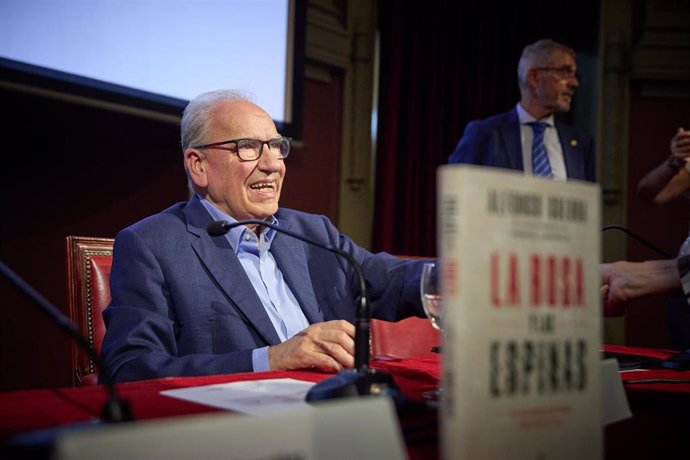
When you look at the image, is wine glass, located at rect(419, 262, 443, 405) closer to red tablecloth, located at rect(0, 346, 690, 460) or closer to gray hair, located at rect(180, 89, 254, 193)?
red tablecloth, located at rect(0, 346, 690, 460)

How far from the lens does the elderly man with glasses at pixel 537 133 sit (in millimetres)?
3814

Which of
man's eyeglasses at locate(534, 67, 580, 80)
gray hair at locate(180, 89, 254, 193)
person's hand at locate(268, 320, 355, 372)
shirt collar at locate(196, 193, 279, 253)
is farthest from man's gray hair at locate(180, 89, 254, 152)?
man's eyeglasses at locate(534, 67, 580, 80)

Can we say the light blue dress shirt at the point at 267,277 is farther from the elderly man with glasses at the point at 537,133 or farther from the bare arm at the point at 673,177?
the elderly man with glasses at the point at 537,133

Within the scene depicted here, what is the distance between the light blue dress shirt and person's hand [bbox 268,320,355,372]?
42 cm

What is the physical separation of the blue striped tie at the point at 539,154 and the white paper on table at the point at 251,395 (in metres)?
2.95

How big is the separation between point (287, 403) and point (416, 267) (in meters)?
1.17

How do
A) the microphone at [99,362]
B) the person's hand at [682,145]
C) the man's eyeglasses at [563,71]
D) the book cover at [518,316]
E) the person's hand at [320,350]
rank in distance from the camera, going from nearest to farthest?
the book cover at [518,316], the microphone at [99,362], the person's hand at [320,350], the person's hand at [682,145], the man's eyeglasses at [563,71]

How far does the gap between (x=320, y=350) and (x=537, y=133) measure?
291 cm

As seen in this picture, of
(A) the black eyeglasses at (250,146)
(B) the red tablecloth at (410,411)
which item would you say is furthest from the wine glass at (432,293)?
(A) the black eyeglasses at (250,146)

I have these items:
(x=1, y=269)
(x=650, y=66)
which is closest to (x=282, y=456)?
(x=1, y=269)

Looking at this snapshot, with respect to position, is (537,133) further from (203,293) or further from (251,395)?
(251,395)

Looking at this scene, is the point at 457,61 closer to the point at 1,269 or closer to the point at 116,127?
the point at 116,127

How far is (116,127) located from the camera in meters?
3.05

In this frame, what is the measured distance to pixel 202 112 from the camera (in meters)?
2.07
